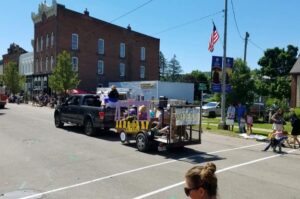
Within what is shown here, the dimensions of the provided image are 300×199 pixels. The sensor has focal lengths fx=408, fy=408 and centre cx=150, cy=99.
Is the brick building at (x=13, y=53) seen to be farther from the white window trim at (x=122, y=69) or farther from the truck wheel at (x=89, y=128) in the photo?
the truck wheel at (x=89, y=128)

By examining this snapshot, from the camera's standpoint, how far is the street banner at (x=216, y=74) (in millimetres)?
22984

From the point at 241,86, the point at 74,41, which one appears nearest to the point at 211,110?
the point at 241,86

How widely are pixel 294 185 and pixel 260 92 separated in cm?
2398

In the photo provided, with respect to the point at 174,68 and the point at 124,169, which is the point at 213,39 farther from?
the point at 174,68

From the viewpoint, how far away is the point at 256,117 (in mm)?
32188

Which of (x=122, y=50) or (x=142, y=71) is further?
(x=142, y=71)

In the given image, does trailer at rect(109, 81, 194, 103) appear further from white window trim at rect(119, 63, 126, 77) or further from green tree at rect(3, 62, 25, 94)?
green tree at rect(3, 62, 25, 94)

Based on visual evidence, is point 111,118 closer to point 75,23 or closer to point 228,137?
point 228,137

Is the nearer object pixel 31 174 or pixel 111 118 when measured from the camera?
pixel 31 174

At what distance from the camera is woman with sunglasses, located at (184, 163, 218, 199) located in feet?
9.39

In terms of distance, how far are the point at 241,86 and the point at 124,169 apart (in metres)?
22.5

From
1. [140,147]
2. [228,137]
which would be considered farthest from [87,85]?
[140,147]

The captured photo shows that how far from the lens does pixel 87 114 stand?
58.4ft

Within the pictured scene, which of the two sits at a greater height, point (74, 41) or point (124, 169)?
point (74, 41)
